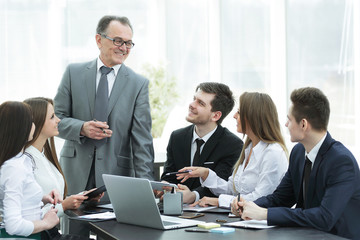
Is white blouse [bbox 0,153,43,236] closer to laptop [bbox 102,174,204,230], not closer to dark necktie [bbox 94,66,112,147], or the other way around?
laptop [bbox 102,174,204,230]

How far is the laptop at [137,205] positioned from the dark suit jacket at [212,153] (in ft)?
3.03

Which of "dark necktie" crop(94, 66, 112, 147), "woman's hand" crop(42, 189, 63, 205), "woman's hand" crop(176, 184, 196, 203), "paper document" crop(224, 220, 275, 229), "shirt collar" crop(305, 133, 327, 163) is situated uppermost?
"dark necktie" crop(94, 66, 112, 147)

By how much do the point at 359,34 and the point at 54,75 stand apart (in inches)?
168

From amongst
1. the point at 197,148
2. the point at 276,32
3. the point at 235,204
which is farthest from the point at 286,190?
the point at 276,32

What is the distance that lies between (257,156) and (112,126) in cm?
97

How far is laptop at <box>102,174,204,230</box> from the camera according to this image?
8.17 feet

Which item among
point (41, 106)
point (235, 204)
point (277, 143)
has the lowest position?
point (235, 204)

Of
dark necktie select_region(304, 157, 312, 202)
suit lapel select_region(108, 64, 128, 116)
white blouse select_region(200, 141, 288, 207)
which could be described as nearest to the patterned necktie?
dark necktie select_region(304, 157, 312, 202)

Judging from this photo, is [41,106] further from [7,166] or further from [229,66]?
[229,66]

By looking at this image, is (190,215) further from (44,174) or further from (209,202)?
(44,174)

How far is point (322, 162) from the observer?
8.53 ft

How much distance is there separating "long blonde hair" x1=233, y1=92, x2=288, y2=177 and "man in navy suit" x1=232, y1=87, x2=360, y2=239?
41 cm

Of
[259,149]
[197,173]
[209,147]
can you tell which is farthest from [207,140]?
[259,149]

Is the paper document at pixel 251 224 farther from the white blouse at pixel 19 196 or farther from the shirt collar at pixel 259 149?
the white blouse at pixel 19 196
